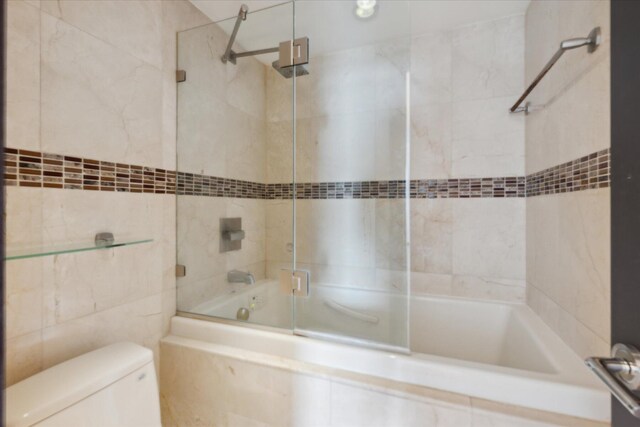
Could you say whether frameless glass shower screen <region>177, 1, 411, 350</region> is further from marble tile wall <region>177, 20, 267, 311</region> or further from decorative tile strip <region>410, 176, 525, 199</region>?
decorative tile strip <region>410, 176, 525, 199</region>

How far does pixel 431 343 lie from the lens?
5.78 feet

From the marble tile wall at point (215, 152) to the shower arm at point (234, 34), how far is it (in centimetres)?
3

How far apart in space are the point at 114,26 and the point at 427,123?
1723mm

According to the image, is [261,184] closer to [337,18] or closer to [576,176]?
[337,18]

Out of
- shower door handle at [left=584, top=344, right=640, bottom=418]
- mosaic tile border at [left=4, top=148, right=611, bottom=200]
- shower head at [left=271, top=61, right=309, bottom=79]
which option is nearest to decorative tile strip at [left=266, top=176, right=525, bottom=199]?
mosaic tile border at [left=4, top=148, right=611, bottom=200]

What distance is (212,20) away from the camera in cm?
175

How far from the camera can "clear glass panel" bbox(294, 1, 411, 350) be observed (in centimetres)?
151

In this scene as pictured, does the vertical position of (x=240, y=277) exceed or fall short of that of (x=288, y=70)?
it falls short

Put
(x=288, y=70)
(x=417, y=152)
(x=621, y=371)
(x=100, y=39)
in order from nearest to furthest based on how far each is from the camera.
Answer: (x=621, y=371), (x=100, y=39), (x=288, y=70), (x=417, y=152)

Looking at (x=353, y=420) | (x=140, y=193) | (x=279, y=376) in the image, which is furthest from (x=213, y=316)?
(x=353, y=420)

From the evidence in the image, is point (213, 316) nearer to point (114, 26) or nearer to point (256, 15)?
point (114, 26)

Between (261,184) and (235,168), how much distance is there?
197mm

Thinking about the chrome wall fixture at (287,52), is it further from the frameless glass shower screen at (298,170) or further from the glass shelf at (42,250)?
the glass shelf at (42,250)

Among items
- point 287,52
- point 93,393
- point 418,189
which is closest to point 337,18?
point 287,52
